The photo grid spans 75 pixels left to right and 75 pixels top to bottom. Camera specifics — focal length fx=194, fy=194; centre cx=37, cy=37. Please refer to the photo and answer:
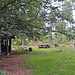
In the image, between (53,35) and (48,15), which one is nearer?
(48,15)

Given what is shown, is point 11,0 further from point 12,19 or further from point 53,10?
point 53,10

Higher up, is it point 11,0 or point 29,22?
point 11,0

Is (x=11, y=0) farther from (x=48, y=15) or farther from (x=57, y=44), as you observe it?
(x=57, y=44)

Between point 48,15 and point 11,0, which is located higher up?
point 11,0

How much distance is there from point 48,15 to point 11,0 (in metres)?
1.65

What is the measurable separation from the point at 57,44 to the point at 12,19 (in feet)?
88.1

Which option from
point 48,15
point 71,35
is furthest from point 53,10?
point 71,35

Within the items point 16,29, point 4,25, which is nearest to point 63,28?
point 16,29

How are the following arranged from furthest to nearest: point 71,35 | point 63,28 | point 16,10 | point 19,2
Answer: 1. point 63,28
2. point 71,35
3. point 16,10
4. point 19,2

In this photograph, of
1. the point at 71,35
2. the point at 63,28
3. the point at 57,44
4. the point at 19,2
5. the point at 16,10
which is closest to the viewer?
the point at 19,2

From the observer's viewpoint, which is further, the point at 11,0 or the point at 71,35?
the point at 71,35

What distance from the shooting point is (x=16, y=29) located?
7.96 m

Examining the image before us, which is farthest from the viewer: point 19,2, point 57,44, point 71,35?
point 57,44

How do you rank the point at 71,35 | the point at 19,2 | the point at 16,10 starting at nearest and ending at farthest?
1. the point at 19,2
2. the point at 16,10
3. the point at 71,35
